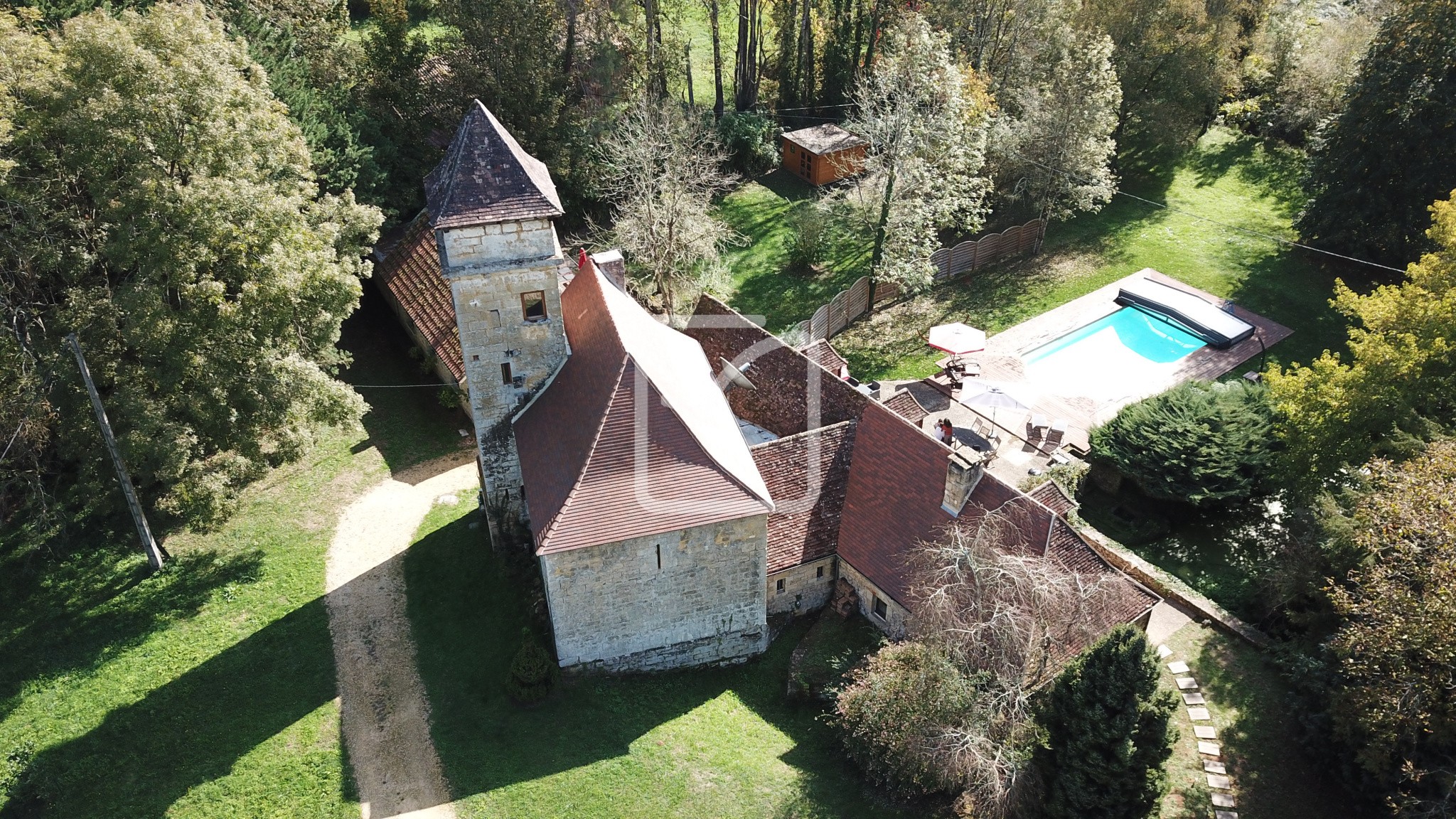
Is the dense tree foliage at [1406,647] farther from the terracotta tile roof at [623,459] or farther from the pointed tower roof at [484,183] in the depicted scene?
the pointed tower roof at [484,183]

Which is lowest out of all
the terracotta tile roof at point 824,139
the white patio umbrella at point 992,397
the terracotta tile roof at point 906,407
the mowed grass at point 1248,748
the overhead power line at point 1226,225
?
the mowed grass at point 1248,748

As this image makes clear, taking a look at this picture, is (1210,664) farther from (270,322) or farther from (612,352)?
(270,322)

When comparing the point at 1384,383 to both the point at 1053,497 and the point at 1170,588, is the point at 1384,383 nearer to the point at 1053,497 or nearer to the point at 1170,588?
the point at 1170,588

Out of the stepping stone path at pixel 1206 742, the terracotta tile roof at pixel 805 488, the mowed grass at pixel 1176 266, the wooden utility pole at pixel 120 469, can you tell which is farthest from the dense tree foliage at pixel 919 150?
the wooden utility pole at pixel 120 469

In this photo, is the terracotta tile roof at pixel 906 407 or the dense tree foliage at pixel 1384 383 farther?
the terracotta tile roof at pixel 906 407

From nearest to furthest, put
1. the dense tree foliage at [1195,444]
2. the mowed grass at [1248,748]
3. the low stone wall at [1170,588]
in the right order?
the mowed grass at [1248,748], the low stone wall at [1170,588], the dense tree foliage at [1195,444]

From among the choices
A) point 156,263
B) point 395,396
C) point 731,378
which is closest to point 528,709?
point 731,378

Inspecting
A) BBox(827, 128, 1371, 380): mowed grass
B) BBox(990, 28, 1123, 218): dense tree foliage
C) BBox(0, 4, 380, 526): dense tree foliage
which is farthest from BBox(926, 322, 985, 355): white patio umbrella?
BBox(0, 4, 380, 526): dense tree foliage
